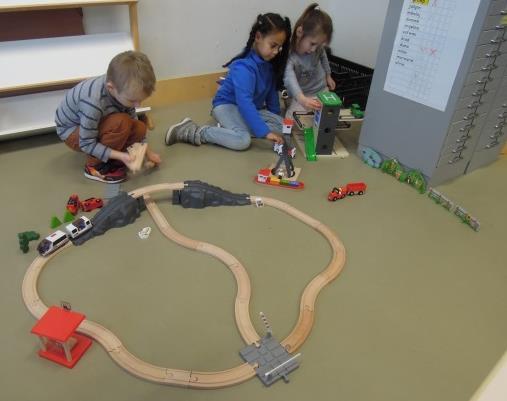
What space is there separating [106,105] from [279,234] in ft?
3.24

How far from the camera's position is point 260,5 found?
10.3 feet

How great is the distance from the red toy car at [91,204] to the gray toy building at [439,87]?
1.44m

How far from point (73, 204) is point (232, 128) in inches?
40.3

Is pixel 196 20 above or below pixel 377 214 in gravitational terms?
above

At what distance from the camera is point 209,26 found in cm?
299

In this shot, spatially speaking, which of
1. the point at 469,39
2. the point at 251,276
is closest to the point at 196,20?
the point at 469,39

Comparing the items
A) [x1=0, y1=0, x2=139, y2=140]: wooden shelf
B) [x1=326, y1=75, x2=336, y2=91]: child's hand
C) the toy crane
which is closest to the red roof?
the toy crane

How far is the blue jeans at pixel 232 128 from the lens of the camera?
8.02 feet

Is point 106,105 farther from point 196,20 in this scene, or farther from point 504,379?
point 504,379

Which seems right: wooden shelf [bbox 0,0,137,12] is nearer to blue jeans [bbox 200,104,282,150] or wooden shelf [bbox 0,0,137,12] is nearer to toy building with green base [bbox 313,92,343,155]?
blue jeans [bbox 200,104,282,150]

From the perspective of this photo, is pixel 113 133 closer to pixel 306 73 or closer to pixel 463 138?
pixel 306 73

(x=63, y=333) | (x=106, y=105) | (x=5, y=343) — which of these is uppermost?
(x=106, y=105)

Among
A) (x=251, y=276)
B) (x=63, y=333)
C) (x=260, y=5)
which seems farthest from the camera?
(x=260, y=5)

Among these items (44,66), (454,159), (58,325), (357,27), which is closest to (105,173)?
(44,66)
